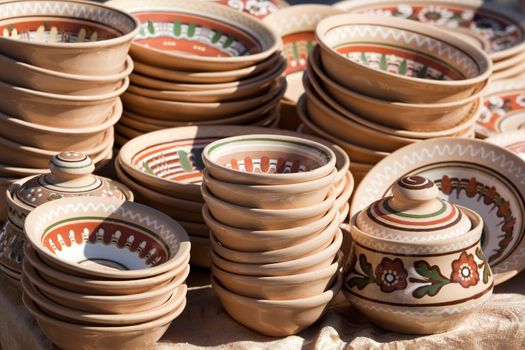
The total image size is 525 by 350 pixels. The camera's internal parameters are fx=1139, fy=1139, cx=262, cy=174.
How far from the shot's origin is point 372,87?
3551 mm

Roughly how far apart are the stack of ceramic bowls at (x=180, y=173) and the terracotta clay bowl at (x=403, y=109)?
7.2 inches

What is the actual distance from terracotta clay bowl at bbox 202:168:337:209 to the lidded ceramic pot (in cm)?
22

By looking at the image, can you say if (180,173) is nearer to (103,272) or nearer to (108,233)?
(108,233)

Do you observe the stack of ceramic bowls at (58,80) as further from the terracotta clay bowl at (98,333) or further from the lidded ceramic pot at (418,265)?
the lidded ceramic pot at (418,265)

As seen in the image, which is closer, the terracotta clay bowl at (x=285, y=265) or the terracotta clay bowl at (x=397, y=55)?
the terracotta clay bowl at (x=285, y=265)

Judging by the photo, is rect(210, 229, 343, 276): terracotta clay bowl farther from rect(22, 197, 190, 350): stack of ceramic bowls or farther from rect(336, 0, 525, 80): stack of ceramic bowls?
rect(336, 0, 525, 80): stack of ceramic bowls

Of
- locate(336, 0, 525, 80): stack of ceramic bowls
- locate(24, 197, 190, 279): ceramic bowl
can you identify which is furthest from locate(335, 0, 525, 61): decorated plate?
locate(24, 197, 190, 279): ceramic bowl

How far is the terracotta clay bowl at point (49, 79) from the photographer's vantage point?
3244 millimetres

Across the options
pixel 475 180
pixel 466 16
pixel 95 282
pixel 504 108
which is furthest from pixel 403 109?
pixel 466 16

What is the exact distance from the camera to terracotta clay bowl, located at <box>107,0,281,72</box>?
403 centimetres

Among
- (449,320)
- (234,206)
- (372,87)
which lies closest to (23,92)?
(234,206)

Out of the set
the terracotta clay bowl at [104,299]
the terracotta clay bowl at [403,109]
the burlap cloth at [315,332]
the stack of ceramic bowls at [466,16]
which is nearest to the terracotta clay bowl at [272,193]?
the terracotta clay bowl at [104,299]

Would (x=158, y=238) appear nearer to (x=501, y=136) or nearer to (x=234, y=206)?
(x=234, y=206)

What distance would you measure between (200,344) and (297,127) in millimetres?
1410
